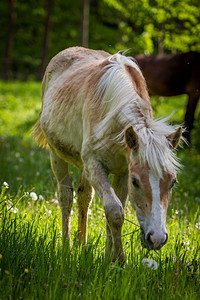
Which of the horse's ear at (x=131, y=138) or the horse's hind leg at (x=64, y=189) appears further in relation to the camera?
the horse's hind leg at (x=64, y=189)

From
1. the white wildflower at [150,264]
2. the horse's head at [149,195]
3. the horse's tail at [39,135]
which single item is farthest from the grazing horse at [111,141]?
the horse's tail at [39,135]

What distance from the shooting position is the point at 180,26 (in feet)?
36.9

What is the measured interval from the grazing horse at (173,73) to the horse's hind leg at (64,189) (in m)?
5.68

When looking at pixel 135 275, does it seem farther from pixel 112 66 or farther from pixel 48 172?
pixel 48 172

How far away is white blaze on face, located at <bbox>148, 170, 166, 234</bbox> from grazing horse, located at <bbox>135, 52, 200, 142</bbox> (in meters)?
7.50

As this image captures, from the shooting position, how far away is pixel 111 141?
12.0ft

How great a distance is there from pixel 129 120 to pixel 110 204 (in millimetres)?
694

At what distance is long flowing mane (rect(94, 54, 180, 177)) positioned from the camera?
3156 millimetres

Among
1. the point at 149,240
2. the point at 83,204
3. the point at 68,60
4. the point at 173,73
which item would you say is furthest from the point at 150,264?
the point at 173,73

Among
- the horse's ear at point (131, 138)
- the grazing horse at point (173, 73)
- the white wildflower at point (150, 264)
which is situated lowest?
the white wildflower at point (150, 264)

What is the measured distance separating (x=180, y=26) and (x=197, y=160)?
161 inches

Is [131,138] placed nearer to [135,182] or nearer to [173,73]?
[135,182]

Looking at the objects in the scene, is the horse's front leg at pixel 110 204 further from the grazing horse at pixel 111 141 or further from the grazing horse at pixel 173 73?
the grazing horse at pixel 173 73

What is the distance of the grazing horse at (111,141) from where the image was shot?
3.10m
